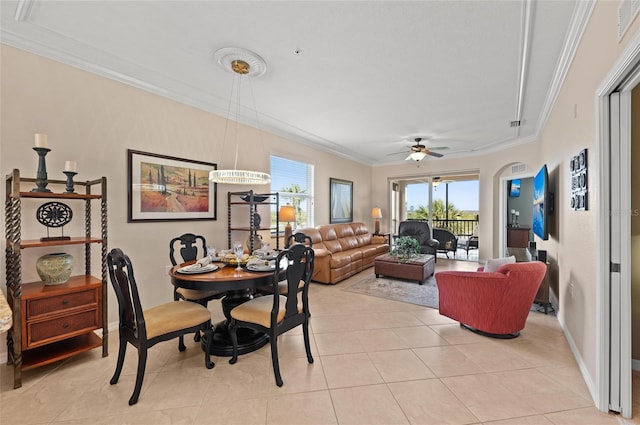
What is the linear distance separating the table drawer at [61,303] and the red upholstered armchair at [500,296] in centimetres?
347

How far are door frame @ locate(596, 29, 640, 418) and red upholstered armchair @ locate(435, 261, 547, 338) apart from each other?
2.91 feet

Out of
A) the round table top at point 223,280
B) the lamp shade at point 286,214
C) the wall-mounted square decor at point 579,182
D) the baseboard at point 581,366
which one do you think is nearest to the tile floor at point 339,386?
the baseboard at point 581,366

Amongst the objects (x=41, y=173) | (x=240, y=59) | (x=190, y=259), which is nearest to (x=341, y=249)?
(x=190, y=259)

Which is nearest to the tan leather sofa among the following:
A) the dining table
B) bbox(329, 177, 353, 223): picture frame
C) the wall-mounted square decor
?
bbox(329, 177, 353, 223): picture frame

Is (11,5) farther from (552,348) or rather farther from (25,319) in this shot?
(552,348)

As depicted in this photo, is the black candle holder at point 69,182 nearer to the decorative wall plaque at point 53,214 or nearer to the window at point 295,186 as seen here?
the decorative wall plaque at point 53,214

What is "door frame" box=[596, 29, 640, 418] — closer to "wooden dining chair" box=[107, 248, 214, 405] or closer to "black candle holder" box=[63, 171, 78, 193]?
"wooden dining chair" box=[107, 248, 214, 405]

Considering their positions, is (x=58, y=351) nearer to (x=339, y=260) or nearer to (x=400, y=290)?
(x=339, y=260)

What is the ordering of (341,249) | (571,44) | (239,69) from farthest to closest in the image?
(341,249)
(239,69)
(571,44)

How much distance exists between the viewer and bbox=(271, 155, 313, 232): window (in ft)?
17.2

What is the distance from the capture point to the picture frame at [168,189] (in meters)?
3.18

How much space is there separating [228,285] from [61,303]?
1354mm

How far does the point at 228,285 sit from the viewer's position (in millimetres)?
2283

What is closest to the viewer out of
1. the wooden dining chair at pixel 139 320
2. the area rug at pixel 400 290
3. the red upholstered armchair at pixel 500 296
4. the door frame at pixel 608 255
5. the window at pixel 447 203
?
the door frame at pixel 608 255
